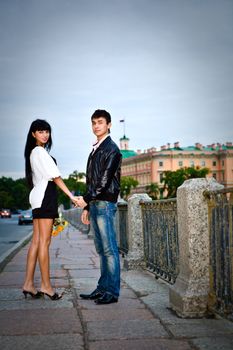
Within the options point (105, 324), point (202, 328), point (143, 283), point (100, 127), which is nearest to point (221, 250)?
point (202, 328)

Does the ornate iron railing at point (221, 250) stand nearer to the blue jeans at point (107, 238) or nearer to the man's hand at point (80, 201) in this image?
the blue jeans at point (107, 238)

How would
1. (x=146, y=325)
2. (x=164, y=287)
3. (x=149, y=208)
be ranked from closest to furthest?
(x=146, y=325) → (x=164, y=287) → (x=149, y=208)

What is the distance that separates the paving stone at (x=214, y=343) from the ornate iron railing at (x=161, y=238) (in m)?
1.77

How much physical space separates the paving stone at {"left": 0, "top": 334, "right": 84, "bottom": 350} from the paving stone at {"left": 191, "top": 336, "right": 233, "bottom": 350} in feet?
2.53

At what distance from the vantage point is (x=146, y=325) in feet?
12.5

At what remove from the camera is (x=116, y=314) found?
423 centimetres

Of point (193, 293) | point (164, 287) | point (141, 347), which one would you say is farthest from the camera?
point (164, 287)

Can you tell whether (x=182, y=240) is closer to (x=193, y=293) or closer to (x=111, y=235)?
(x=193, y=293)

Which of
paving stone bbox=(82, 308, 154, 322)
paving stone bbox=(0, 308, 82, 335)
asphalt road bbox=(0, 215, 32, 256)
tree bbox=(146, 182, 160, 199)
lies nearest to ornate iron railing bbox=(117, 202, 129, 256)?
asphalt road bbox=(0, 215, 32, 256)

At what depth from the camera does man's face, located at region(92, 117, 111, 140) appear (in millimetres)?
4848

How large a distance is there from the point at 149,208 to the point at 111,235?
2.00m

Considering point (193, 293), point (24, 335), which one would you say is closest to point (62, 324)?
point (24, 335)

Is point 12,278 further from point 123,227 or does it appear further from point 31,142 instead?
point 123,227

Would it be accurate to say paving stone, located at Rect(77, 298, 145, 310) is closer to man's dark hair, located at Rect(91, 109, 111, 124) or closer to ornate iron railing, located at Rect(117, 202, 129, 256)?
man's dark hair, located at Rect(91, 109, 111, 124)
